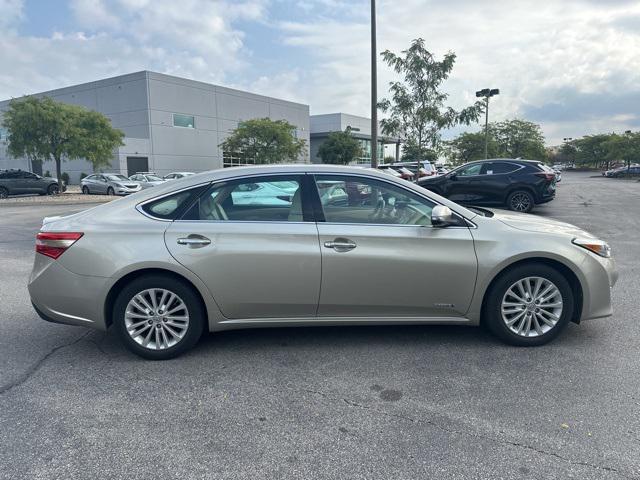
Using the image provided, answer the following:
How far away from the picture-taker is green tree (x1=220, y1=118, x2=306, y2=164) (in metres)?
38.5

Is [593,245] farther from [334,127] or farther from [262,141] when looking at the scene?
[334,127]

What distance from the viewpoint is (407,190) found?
13.1 feet

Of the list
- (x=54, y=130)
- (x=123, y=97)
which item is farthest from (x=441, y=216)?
(x=123, y=97)

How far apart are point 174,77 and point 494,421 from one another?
4460cm

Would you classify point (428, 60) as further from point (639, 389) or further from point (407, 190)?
point (639, 389)

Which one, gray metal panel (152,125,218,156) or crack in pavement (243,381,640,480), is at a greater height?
gray metal panel (152,125,218,156)

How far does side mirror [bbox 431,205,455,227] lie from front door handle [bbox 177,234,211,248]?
1844 mm

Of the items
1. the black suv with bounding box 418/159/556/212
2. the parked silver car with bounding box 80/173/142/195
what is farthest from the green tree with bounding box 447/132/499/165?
the black suv with bounding box 418/159/556/212

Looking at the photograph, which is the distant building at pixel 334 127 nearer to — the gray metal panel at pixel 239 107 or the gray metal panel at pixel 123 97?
the gray metal panel at pixel 239 107

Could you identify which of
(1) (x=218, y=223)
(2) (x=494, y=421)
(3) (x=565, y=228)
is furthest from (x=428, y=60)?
(2) (x=494, y=421)

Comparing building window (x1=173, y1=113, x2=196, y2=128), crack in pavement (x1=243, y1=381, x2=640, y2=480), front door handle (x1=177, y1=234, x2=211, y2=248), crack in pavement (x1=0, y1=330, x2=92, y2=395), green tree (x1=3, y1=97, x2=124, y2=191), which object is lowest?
crack in pavement (x1=243, y1=381, x2=640, y2=480)

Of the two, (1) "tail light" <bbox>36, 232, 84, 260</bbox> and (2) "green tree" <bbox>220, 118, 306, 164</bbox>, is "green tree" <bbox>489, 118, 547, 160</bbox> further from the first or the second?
(1) "tail light" <bbox>36, 232, 84, 260</bbox>

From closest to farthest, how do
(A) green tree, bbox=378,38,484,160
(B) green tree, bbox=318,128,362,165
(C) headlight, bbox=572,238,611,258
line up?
(C) headlight, bbox=572,238,611,258 → (A) green tree, bbox=378,38,484,160 → (B) green tree, bbox=318,128,362,165

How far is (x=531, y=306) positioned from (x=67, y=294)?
3.88 metres
